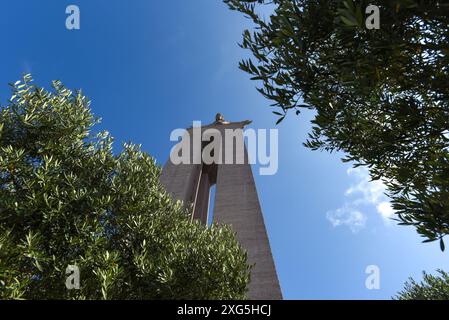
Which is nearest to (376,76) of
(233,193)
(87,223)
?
(87,223)

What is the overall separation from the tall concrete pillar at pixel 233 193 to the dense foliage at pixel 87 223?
572 cm

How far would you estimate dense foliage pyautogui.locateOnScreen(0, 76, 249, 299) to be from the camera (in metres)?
9.38

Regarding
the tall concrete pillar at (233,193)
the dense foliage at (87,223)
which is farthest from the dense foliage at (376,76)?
the tall concrete pillar at (233,193)

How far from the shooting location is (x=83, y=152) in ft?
39.7

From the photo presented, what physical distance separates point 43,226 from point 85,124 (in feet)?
15.2

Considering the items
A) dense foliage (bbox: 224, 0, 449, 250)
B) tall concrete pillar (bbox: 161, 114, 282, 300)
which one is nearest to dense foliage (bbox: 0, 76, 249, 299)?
tall concrete pillar (bbox: 161, 114, 282, 300)

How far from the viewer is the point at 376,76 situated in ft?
17.4

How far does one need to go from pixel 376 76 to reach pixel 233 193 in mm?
22345

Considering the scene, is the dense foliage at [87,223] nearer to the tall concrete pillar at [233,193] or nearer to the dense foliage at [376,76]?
the tall concrete pillar at [233,193]

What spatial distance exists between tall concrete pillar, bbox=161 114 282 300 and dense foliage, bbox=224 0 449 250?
1213 centimetres

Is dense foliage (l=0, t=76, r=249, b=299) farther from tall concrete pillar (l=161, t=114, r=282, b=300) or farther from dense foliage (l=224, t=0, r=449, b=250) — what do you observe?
dense foliage (l=224, t=0, r=449, b=250)

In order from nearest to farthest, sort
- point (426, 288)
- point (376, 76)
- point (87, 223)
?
1. point (376, 76)
2. point (87, 223)
3. point (426, 288)

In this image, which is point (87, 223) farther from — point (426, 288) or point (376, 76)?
point (426, 288)
